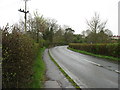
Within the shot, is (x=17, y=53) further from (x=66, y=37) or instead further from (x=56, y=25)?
(x=66, y=37)

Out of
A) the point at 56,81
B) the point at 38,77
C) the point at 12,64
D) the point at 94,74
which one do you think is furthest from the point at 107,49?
the point at 12,64

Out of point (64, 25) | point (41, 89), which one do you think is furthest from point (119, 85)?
point (64, 25)

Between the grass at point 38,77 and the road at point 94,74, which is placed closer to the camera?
the grass at point 38,77

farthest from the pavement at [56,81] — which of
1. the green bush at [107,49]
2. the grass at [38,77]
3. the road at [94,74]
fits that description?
the green bush at [107,49]

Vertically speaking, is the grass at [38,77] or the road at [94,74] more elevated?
the grass at [38,77]

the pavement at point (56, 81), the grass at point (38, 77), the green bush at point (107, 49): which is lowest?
the pavement at point (56, 81)

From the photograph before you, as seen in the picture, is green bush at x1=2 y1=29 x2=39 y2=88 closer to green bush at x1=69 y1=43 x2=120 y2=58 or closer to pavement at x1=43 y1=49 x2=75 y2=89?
pavement at x1=43 y1=49 x2=75 y2=89

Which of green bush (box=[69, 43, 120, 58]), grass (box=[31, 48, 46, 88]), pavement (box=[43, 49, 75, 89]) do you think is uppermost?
green bush (box=[69, 43, 120, 58])

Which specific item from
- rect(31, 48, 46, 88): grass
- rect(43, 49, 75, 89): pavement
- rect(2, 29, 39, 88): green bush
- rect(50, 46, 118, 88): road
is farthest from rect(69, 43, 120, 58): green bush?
rect(2, 29, 39, 88): green bush

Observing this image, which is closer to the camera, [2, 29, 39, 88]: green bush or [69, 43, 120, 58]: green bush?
[2, 29, 39, 88]: green bush

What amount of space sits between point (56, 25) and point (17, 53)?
74809 mm

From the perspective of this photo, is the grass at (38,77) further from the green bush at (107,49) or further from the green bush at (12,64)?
the green bush at (107,49)

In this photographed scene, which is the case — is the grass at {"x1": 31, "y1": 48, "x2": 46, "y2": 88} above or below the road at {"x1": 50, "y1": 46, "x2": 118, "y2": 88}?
above

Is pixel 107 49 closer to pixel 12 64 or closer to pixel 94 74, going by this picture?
pixel 94 74
